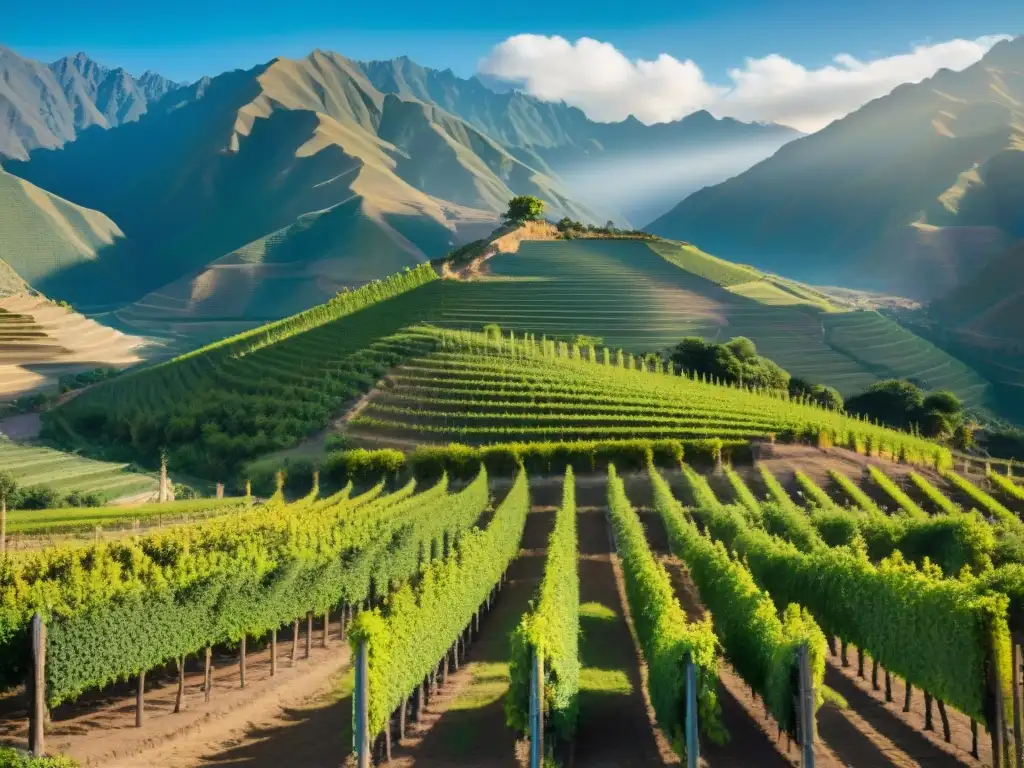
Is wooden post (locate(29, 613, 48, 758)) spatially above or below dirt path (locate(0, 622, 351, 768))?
above

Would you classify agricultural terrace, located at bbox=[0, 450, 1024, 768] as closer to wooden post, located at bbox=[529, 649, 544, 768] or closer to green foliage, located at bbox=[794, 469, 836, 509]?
wooden post, located at bbox=[529, 649, 544, 768]

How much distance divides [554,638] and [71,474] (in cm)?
3724

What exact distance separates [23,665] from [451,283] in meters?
61.0

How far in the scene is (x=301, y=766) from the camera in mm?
13375

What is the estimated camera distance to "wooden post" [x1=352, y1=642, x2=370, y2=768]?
449 inches

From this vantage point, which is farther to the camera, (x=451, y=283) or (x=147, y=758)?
(x=451, y=283)

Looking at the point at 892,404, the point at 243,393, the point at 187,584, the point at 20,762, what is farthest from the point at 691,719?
A: the point at 892,404

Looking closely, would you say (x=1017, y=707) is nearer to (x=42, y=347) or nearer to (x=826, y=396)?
(x=826, y=396)

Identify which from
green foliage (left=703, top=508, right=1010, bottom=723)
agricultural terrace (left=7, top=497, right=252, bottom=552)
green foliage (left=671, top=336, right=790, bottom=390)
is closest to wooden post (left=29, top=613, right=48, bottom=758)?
agricultural terrace (left=7, top=497, right=252, bottom=552)

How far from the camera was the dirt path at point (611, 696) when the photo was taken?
Answer: 528 inches

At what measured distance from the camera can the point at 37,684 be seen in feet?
42.2

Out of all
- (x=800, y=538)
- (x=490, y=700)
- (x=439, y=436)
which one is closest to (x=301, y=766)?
(x=490, y=700)

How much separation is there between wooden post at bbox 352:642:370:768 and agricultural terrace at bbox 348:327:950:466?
3193 centimetres

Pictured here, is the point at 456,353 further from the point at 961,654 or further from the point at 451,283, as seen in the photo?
the point at 961,654
